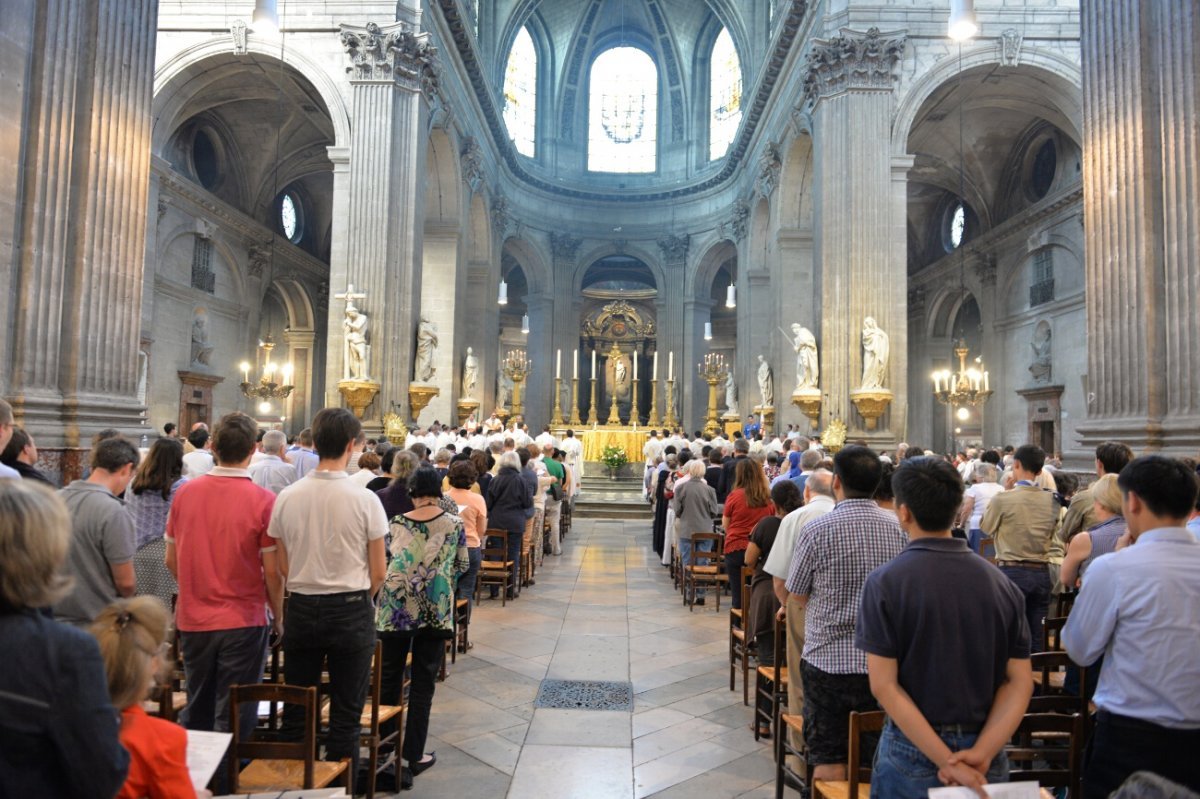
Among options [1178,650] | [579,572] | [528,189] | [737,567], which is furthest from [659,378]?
[1178,650]

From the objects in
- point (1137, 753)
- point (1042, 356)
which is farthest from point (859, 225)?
point (1137, 753)

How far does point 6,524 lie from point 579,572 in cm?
1017

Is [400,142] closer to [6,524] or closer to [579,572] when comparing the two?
[579,572]

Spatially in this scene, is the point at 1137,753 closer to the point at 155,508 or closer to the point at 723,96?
the point at 155,508

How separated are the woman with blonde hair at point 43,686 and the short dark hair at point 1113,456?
17.9ft

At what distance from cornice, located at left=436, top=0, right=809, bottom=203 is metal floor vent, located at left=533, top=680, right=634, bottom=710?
1760cm

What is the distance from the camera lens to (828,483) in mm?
4680

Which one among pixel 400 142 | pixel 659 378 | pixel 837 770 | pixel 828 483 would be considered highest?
pixel 400 142

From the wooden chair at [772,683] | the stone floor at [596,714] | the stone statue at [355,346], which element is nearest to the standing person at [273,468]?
the stone floor at [596,714]

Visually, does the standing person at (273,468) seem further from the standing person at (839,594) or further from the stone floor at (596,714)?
the standing person at (839,594)

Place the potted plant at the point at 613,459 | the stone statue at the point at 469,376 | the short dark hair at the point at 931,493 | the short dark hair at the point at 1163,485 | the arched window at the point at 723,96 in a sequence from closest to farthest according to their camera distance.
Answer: the short dark hair at the point at 931,493
the short dark hair at the point at 1163,485
the stone statue at the point at 469,376
the potted plant at the point at 613,459
the arched window at the point at 723,96

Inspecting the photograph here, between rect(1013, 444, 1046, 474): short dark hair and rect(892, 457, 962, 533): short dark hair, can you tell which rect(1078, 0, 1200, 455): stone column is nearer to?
rect(1013, 444, 1046, 474): short dark hair

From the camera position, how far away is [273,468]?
6.52 m

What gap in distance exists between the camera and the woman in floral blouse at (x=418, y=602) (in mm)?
4332
